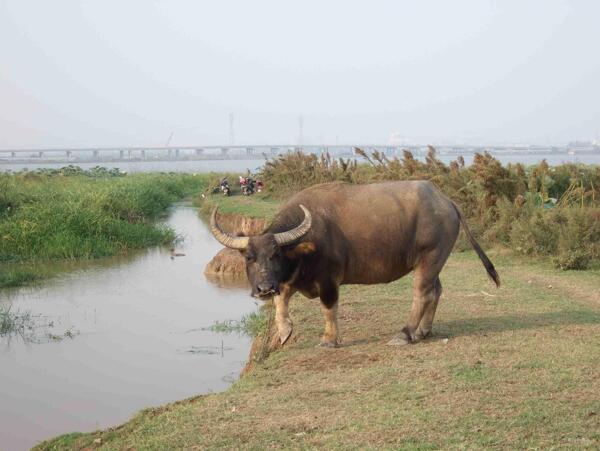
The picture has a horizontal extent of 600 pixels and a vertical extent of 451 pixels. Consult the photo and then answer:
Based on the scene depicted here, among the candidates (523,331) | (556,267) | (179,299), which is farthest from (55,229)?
(523,331)

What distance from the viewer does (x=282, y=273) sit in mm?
6176

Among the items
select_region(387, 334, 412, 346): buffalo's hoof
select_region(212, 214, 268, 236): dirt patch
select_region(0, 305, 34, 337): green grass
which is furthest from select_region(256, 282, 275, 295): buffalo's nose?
select_region(212, 214, 268, 236): dirt patch

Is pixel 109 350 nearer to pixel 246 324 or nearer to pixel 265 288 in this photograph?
pixel 246 324

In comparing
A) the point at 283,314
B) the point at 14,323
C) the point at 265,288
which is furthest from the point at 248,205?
the point at 265,288

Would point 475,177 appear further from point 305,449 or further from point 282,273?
point 305,449

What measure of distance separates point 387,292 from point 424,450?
497 centimetres

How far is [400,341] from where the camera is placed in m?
6.44

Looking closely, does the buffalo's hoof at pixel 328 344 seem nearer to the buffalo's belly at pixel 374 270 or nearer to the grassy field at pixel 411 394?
the grassy field at pixel 411 394

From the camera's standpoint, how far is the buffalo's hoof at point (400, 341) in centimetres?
643

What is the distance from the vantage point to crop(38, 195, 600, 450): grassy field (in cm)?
441

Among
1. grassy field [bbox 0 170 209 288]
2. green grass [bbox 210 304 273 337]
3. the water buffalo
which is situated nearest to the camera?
the water buffalo

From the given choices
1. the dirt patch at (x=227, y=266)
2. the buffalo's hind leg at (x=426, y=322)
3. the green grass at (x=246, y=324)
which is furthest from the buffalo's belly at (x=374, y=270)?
the dirt patch at (x=227, y=266)

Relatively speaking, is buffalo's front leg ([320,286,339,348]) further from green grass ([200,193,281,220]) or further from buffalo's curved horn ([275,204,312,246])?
green grass ([200,193,281,220])

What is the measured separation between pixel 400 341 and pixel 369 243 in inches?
34.9
